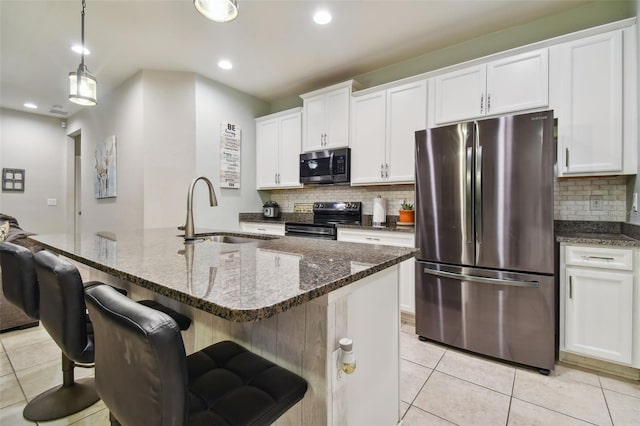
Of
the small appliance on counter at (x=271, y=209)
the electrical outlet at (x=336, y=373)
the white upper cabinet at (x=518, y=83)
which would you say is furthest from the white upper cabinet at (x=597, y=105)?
the small appliance on counter at (x=271, y=209)

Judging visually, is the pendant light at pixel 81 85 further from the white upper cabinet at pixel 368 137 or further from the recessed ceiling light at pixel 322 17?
the white upper cabinet at pixel 368 137

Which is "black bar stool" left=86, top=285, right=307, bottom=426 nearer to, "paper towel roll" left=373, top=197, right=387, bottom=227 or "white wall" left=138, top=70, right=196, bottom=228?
"paper towel roll" left=373, top=197, right=387, bottom=227

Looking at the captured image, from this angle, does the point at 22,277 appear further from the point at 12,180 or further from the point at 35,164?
the point at 35,164

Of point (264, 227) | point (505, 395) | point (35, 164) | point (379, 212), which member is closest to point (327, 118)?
point (379, 212)

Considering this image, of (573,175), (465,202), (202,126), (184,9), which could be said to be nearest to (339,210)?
(465,202)

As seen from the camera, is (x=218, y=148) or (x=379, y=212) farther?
(x=218, y=148)

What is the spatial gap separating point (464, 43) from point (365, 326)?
319 cm

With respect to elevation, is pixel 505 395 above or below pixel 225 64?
below

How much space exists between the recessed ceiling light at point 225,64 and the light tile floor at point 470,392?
10.5ft

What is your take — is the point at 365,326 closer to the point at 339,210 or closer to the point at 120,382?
the point at 120,382

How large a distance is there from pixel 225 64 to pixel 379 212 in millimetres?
2529

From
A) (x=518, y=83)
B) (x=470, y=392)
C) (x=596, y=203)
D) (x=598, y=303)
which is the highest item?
(x=518, y=83)

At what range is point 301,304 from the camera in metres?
0.74

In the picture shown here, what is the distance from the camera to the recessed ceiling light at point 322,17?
2.54 m
